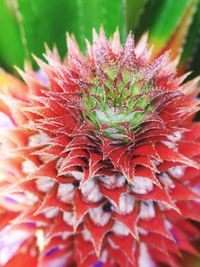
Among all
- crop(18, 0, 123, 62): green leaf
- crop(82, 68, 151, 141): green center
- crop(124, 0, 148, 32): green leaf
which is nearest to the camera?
crop(82, 68, 151, 141): green center

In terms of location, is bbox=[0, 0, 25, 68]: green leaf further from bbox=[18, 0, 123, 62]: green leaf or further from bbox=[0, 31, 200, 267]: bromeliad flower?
bbox=[0, 31, 200, 267]: bromeliad flower

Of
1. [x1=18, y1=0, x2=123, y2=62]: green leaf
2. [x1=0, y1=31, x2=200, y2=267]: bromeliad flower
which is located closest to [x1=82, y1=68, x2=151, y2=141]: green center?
[x1=0, y1=31, x2=200, y2=267]: bromeliad flower

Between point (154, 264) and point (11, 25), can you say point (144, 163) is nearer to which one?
point (154, 264)

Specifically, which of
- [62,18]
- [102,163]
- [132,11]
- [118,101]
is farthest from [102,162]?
[132,11]

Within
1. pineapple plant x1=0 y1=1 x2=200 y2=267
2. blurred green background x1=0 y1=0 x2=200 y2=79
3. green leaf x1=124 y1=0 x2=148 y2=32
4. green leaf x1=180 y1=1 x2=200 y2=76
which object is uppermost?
green leaf x1=124 y1=0 x2=148 y2=32

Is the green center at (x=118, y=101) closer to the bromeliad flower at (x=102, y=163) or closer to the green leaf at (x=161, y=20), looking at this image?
the bromeliad flower at (x=102, y=163)

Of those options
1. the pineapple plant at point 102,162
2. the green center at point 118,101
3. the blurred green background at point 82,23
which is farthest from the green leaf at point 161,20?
the green center at point 118,101

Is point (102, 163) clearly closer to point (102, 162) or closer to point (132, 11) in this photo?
point (102, 162)

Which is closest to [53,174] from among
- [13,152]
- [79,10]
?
[13,152]
